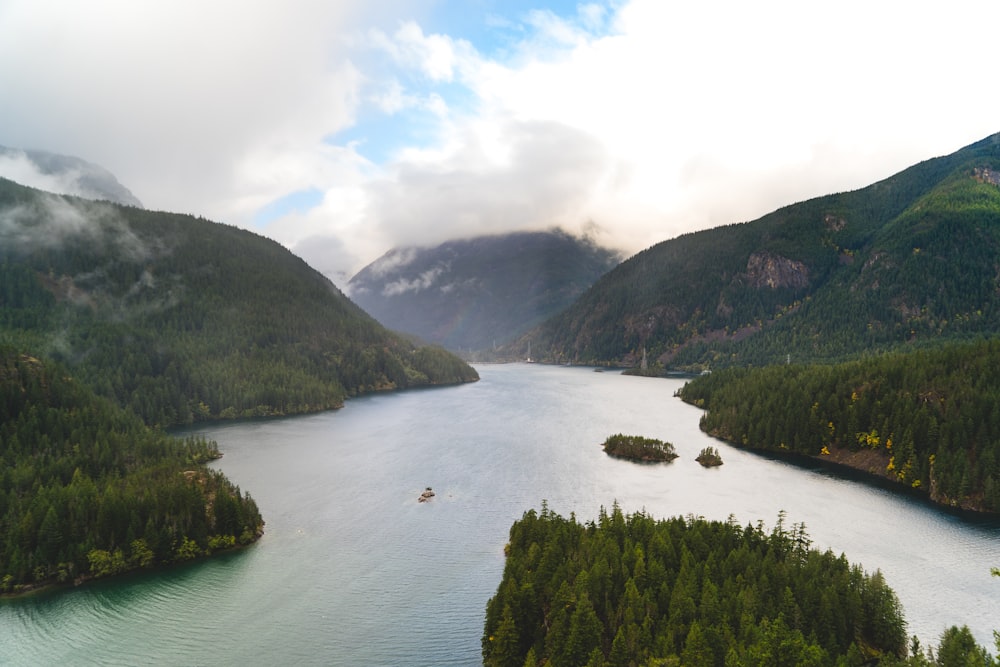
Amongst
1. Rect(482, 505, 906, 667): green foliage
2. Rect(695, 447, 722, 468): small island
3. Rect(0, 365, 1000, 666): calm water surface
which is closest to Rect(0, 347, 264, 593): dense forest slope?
Rect(0, 365, 1000, 666): calm water surface

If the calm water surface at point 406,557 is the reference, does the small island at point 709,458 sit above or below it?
above

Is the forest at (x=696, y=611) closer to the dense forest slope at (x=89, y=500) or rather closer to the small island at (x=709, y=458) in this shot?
the dense forest slope at (x=89, y=500)

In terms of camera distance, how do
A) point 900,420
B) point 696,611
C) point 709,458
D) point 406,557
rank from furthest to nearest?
point 709,458
point 900,420
point 406,557
point 696,611

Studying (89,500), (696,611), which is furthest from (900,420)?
(89,500)

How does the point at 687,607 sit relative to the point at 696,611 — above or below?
above

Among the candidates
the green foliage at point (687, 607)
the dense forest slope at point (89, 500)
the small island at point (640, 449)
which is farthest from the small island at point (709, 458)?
the dense forest slope at point (89, 500)

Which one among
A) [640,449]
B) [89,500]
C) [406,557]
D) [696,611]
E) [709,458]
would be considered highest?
[89,500]

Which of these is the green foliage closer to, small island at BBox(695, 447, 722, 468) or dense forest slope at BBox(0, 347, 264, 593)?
dense forest slope at BBox(0, 347, 264, 593)

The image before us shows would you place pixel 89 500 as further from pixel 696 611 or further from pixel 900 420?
pixel 900 420
